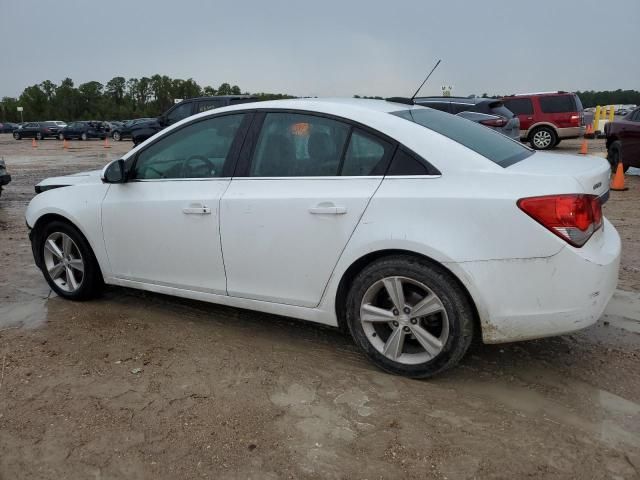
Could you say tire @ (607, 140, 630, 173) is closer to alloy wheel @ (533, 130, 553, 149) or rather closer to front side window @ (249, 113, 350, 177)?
alloy wheel @ (533, 130, 553, 149)

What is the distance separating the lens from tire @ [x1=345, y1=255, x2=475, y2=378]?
2998 mm

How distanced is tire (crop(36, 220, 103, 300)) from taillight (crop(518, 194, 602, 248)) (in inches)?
131

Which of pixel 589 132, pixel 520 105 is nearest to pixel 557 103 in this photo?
pixel 520 105

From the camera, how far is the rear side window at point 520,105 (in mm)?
18078

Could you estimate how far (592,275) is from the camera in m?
2.85

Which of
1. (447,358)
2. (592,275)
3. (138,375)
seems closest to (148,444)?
(138,375)

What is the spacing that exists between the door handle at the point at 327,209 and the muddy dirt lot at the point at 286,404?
958 millimetres

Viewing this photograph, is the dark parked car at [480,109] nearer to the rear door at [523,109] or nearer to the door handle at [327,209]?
the rear door at [523,109]

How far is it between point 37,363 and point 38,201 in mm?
1647

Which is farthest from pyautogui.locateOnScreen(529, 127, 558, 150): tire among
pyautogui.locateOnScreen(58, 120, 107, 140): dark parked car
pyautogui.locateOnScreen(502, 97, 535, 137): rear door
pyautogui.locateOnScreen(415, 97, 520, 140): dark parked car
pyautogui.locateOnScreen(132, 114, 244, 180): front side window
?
pyautogui.locateOnScreen(58, 120, 107, 140): dark parked car

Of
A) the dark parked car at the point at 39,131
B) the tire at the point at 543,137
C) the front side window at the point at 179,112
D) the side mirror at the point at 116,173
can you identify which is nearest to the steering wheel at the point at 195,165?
the side mirror at the point at 116,173

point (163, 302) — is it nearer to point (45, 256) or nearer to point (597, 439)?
point (45, 256)

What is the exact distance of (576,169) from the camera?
10.2 feet

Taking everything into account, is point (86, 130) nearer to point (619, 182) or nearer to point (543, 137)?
point (543, 137)
